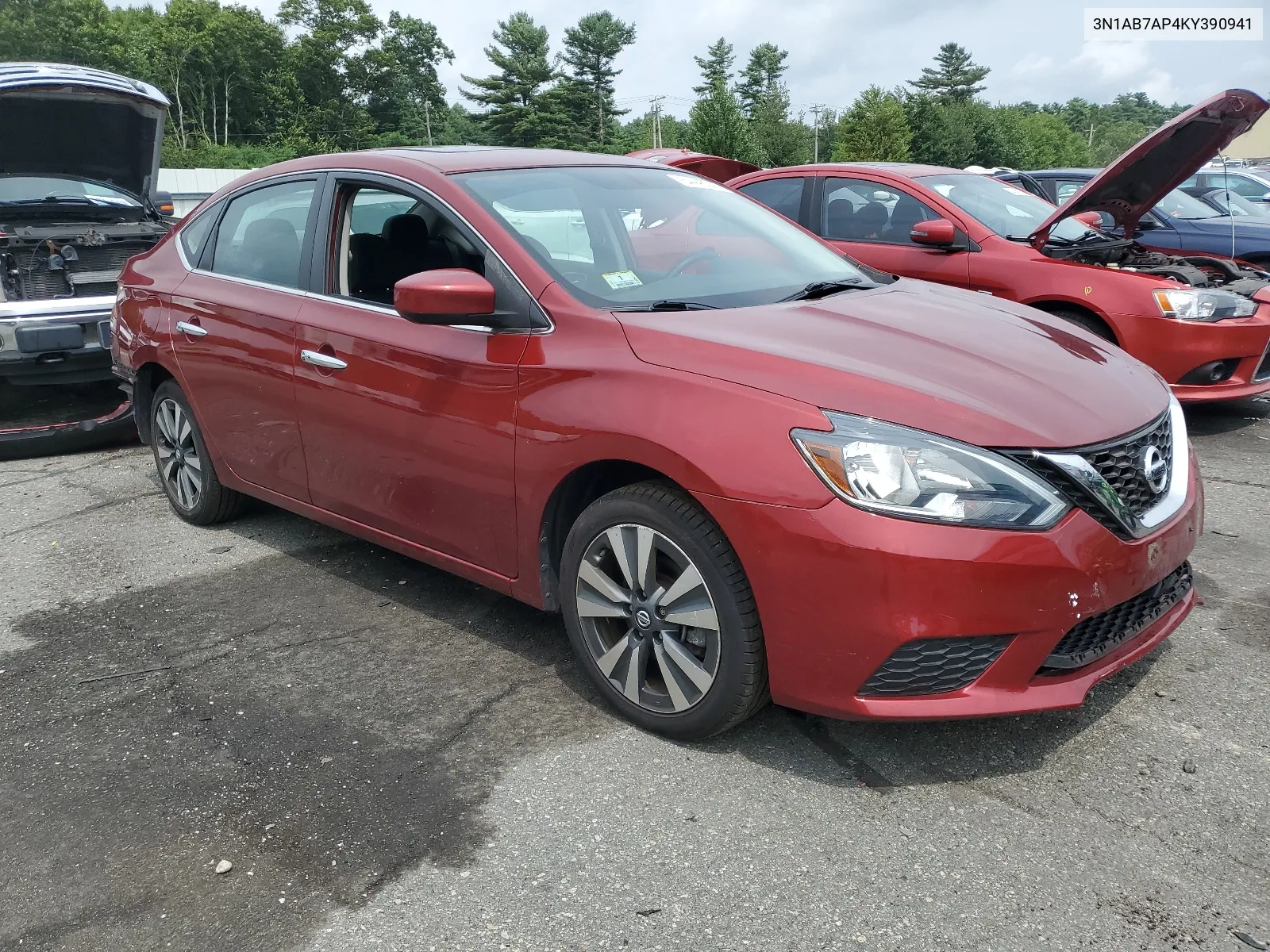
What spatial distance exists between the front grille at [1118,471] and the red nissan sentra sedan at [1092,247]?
3173 mm

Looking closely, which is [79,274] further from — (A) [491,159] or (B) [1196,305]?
(B) [1196,305]

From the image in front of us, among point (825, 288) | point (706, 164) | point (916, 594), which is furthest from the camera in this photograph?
point (706, 164)

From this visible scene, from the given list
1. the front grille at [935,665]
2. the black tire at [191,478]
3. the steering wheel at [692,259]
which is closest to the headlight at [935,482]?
the front grille at [935,665]

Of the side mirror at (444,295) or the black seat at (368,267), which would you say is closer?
the side mirror at (444,295)

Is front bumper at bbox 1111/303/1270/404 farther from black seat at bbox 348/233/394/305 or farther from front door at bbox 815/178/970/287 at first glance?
black seat at bbox 348/233/394/305

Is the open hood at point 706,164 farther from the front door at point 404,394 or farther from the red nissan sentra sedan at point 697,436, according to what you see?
the front door at point 404,394

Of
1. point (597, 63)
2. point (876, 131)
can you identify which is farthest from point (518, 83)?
point (876, 131)

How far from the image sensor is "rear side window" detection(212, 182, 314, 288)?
412 cm

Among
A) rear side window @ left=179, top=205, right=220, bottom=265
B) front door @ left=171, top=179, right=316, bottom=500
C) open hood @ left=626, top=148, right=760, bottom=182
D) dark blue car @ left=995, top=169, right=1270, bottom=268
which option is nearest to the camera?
front door @ left=171, top=179, right=316, bottom=500

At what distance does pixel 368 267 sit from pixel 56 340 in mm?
Answer: 3642

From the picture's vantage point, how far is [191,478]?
4.96 meters

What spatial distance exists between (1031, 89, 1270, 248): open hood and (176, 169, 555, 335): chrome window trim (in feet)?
13.8

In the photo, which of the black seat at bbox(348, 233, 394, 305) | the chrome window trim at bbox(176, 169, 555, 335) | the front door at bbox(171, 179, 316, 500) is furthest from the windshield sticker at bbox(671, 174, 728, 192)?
the front door at bbox(171, 179, 316, 500)

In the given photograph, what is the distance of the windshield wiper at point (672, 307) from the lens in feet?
10.5
